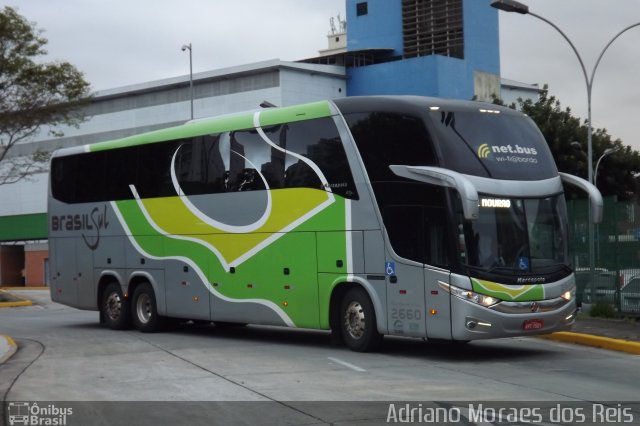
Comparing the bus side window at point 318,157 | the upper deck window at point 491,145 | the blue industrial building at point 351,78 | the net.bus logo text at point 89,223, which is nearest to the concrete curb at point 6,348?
the net.bus logo text at point 89,223

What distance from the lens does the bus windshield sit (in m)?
14.7

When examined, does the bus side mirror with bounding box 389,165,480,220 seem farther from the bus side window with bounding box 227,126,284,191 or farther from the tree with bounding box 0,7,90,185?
the tree with bounding box 0,7,90,185

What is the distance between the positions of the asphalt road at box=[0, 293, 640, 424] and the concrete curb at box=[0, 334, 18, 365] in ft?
0.54

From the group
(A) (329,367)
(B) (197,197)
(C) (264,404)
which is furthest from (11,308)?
(C) (264,404)

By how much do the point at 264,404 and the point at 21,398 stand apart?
297 cm

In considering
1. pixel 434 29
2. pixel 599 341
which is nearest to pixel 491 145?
pixel 599 341

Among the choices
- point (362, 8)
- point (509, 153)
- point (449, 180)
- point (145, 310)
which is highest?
point (362, 8)

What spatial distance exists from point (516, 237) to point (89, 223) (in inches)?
465

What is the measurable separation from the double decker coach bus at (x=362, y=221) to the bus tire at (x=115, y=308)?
91 centimetres

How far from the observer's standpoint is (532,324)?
15.0 meters

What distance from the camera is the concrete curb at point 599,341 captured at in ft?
53.4

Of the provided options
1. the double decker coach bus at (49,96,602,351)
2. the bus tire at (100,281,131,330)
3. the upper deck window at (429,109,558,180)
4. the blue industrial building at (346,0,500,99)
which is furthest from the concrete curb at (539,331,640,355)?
the blue industrial building at (346,0,500,99)

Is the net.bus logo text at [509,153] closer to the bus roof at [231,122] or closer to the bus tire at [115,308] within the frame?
the bus roof at [231,122]

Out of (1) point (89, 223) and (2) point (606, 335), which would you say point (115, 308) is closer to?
(1) point (89, 223)
